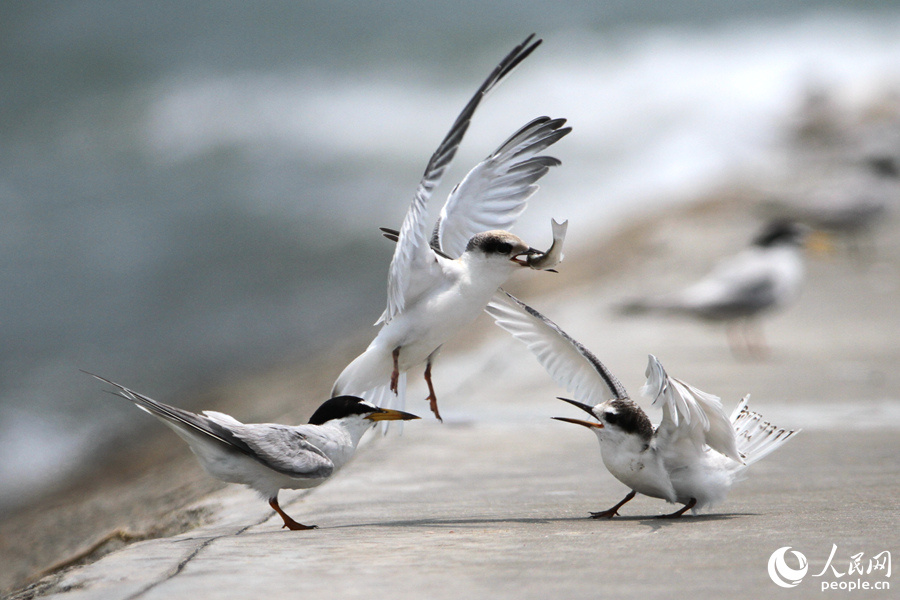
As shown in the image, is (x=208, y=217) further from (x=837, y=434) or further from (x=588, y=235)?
(x=837, y=434)

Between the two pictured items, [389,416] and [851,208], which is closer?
[389,416]

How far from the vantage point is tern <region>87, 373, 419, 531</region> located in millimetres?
4086

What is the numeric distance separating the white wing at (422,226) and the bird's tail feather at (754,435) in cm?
169

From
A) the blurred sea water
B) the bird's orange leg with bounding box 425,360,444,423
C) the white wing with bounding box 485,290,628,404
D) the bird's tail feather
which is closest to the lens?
the bird's tail feather

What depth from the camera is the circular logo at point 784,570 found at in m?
2.97

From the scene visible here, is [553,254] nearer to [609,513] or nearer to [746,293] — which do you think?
[609,513]

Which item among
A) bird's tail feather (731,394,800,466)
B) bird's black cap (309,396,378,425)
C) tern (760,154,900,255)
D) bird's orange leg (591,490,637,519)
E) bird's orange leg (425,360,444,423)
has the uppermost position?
tern (760,154,900,255)

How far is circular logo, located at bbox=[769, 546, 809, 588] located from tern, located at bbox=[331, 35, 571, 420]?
6.56ft

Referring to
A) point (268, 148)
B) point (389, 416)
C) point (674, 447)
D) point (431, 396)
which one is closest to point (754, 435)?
point (674, 447)

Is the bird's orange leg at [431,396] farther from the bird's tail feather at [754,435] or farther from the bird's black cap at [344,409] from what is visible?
the bird's tail feather at [754,435]

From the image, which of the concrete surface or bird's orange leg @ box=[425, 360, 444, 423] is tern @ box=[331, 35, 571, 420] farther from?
the concrete surface

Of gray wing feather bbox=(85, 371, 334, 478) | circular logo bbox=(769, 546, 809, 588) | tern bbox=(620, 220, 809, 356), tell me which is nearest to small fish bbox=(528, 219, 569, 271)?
gray wing feather bbox=(85, 371, 334, 478)

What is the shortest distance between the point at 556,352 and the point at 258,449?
1652 mm

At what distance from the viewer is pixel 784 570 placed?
10.1 ft
